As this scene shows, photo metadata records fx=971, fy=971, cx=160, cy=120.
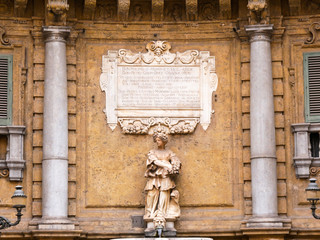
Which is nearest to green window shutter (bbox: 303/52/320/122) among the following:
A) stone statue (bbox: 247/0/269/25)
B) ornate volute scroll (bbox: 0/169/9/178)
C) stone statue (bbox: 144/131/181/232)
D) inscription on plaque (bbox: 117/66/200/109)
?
stone statue (bbox: 247/0/269/25)

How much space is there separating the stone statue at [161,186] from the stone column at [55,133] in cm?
160

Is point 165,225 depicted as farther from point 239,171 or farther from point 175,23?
point 175,23

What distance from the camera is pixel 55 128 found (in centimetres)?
1873

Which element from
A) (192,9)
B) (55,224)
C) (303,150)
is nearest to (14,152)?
(55,224)

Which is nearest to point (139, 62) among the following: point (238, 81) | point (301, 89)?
point (238, 81)

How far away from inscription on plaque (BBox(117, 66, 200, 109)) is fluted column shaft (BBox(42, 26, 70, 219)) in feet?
4.04

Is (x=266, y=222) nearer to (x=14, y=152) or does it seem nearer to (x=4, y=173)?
(x=14, y=152)

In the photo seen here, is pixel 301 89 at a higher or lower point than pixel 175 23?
lower

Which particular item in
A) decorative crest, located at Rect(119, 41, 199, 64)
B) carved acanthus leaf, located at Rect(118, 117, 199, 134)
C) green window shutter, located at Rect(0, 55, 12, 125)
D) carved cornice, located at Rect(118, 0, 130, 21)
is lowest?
carved acanthus leaf, located at Rect(118, 117, 199, 134)

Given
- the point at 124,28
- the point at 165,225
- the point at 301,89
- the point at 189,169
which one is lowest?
the point at 165,225

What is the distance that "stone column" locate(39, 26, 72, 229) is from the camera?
18.5m

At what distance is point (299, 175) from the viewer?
18.9 m

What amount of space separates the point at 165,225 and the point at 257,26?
430cm

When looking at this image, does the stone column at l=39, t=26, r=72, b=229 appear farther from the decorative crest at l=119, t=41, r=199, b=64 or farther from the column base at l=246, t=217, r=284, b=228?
the column base at l=246, t=217, r=284, b=228
